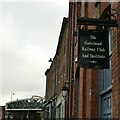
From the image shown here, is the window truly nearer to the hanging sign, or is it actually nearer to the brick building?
the brick building

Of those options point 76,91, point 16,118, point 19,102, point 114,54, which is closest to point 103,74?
point 114,54

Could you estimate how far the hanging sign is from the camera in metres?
6.65

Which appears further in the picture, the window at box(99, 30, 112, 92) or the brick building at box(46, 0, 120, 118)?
the window at box(99, 30, 112, 92)

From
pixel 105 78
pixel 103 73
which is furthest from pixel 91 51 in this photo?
pixel 103 73

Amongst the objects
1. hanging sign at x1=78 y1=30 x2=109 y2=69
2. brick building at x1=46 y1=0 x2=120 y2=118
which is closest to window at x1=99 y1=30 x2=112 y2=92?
brick building at x1=46 y1=0 x2=120 y2=118

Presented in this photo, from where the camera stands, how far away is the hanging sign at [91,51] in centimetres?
665

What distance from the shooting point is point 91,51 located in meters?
6.66

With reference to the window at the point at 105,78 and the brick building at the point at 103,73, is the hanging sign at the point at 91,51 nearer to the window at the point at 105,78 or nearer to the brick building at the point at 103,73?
the brick building at the point at 103,73

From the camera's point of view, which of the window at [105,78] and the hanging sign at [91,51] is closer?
the hanging sign at [91,51]

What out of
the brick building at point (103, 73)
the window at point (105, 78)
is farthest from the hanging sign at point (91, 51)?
the window at point (105, 78)

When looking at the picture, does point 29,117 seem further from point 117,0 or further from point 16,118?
point 117,0

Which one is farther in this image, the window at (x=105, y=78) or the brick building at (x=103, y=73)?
the window at (x=105, y=78)

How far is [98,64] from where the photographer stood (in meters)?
6.64

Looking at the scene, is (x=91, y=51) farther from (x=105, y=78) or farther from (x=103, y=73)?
(x=103, y=73)
